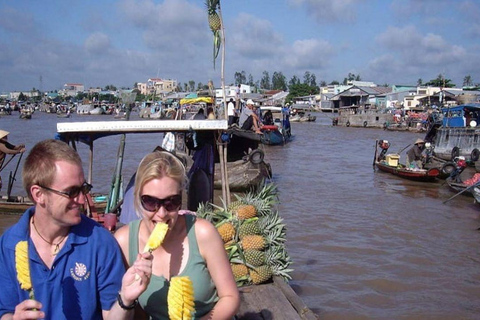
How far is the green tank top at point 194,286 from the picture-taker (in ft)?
7.04

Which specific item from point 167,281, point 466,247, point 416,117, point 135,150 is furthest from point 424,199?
point 416,117

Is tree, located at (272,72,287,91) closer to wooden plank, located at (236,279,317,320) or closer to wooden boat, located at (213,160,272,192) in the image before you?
wooden boat, located at (213,160,272,192)

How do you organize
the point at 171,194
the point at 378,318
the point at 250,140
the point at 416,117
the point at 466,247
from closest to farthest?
the point at 171,194
the point at 378,318
the point at 466,247
the point at 250,140
the point at 416,117

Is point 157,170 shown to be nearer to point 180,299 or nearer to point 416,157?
point 180,299

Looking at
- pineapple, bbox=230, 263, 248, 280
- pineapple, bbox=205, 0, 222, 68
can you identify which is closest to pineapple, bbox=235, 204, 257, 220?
pineapple, bbox=230, 263, 248, 280

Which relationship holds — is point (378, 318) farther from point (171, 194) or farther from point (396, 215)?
point (396, 215)

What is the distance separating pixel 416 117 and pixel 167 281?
44405 mm

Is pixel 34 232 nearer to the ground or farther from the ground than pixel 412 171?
farther from the ground

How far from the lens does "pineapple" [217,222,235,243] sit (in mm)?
4543

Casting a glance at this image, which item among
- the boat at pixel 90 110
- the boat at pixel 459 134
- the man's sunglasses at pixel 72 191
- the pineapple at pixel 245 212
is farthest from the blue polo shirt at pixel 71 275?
the boat at pixel 90 110

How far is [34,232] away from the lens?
2031 millimetres

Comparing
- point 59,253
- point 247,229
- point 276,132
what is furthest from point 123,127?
point 276,132

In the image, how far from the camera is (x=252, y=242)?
4.57m

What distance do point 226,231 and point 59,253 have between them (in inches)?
106
